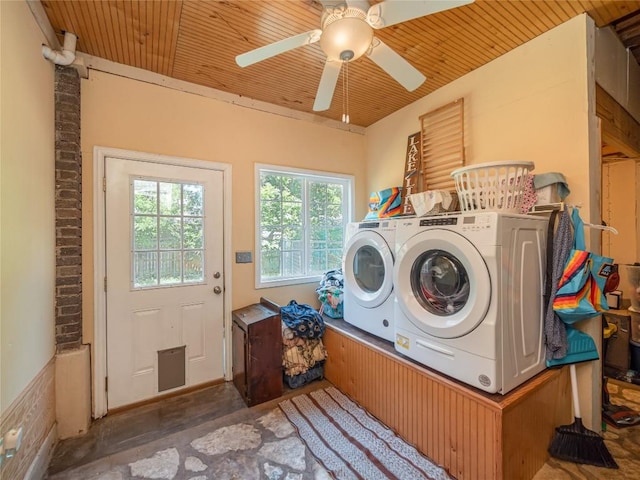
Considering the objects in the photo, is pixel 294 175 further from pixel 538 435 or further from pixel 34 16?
pixel 538 435

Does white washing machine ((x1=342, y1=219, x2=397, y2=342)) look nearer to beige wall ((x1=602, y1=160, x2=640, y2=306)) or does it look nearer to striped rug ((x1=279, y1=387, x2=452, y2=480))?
striped rug ((x1=279, y1=387, x2=452, y2=480))

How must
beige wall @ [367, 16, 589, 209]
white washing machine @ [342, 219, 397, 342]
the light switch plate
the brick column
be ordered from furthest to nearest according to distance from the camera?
the light switch plate < white washing machine @ [342, 219, 397, 342] < the brick column < beige wall @ [367, 16, 589, 209]

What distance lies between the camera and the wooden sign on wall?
8.73 ft

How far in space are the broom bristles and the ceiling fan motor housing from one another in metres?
2.37

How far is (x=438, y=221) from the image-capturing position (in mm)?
1584

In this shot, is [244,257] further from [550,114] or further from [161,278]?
[550,114]

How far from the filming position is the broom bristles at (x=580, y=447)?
59.5 inches

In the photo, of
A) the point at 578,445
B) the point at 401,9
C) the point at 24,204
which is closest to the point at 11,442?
the point at 24,204

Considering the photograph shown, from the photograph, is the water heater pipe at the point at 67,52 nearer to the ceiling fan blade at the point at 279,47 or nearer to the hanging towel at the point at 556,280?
the ceiling fan blade at the point at 279,47

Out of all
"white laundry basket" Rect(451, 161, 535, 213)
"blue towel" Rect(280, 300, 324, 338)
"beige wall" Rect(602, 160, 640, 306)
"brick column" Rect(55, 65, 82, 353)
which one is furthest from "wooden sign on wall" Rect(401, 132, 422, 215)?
"beige wall" Rect(602, 160, 640, 306)

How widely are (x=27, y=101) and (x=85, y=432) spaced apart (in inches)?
80.5

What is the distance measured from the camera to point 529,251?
1.50m

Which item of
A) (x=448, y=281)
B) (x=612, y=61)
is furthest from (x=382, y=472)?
(x=612, y=61)

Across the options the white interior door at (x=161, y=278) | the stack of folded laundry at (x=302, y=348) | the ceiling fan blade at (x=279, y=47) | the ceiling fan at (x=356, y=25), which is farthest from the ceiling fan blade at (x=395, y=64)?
the stack of folded laundry at (x=302, y=348)
